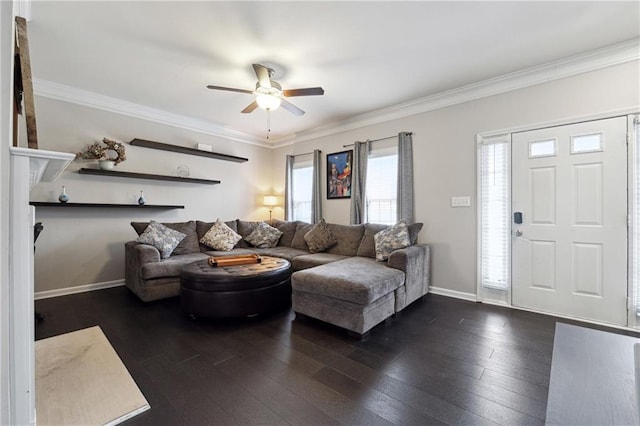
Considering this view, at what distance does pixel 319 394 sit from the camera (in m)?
1.66

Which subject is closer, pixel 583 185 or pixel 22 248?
pixel 22 248

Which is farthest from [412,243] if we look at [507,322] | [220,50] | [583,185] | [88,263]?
[88,263]

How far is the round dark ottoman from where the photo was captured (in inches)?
105

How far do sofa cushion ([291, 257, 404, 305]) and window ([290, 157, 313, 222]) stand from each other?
9.02 ft

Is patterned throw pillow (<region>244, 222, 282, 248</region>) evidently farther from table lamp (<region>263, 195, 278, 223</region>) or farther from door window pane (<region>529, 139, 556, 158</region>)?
door window pane (<region>529, 139, 556, 158</region>)

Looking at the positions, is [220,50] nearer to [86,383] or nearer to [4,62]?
[4,62]

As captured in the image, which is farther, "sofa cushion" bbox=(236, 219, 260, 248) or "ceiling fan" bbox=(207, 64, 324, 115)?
"sofa cushion" bbox=(236, 219, 260, 248)

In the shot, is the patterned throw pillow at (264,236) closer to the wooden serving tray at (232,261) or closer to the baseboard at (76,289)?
the wooden serving tray at (232,261)

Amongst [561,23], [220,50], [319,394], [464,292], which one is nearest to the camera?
[319,394]

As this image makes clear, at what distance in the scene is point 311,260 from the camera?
3.71m

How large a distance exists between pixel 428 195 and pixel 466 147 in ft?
2.55

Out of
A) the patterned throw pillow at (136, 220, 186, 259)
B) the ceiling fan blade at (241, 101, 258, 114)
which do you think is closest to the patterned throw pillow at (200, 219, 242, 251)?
the patterned throw pillow at (136, 220, 186, 259)

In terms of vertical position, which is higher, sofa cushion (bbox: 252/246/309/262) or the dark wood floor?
sofa cushion (bbox: 252/246/309/262)

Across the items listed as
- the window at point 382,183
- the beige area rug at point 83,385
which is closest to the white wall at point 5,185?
the beige area rug at point 83,385
